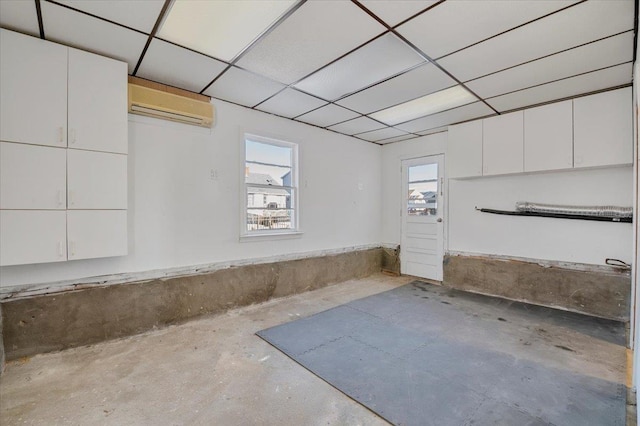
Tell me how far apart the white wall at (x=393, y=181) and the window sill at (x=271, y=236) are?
7.32ft

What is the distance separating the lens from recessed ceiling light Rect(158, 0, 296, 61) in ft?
6.69

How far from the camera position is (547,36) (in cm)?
236

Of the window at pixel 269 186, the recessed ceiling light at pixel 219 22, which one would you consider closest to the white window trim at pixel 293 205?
the window at pixel 269 186

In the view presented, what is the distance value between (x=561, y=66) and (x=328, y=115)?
8.84 ft

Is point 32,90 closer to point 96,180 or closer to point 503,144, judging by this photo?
point 96,180

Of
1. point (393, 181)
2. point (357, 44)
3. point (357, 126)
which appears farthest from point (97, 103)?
point (393, 181)

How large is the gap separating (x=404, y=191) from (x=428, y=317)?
2.78m

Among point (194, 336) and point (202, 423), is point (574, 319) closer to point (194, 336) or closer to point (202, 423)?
point (202, 423)

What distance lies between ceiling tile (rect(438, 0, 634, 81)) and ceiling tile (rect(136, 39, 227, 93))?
231 cm

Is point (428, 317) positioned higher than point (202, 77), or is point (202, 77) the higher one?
point (202, 77)

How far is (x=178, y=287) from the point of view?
3.38m

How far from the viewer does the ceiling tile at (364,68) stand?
2552mm

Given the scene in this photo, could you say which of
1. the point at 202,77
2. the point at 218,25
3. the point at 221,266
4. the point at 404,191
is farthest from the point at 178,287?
the point at 404,191

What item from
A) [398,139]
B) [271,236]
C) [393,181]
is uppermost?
[398,139]
